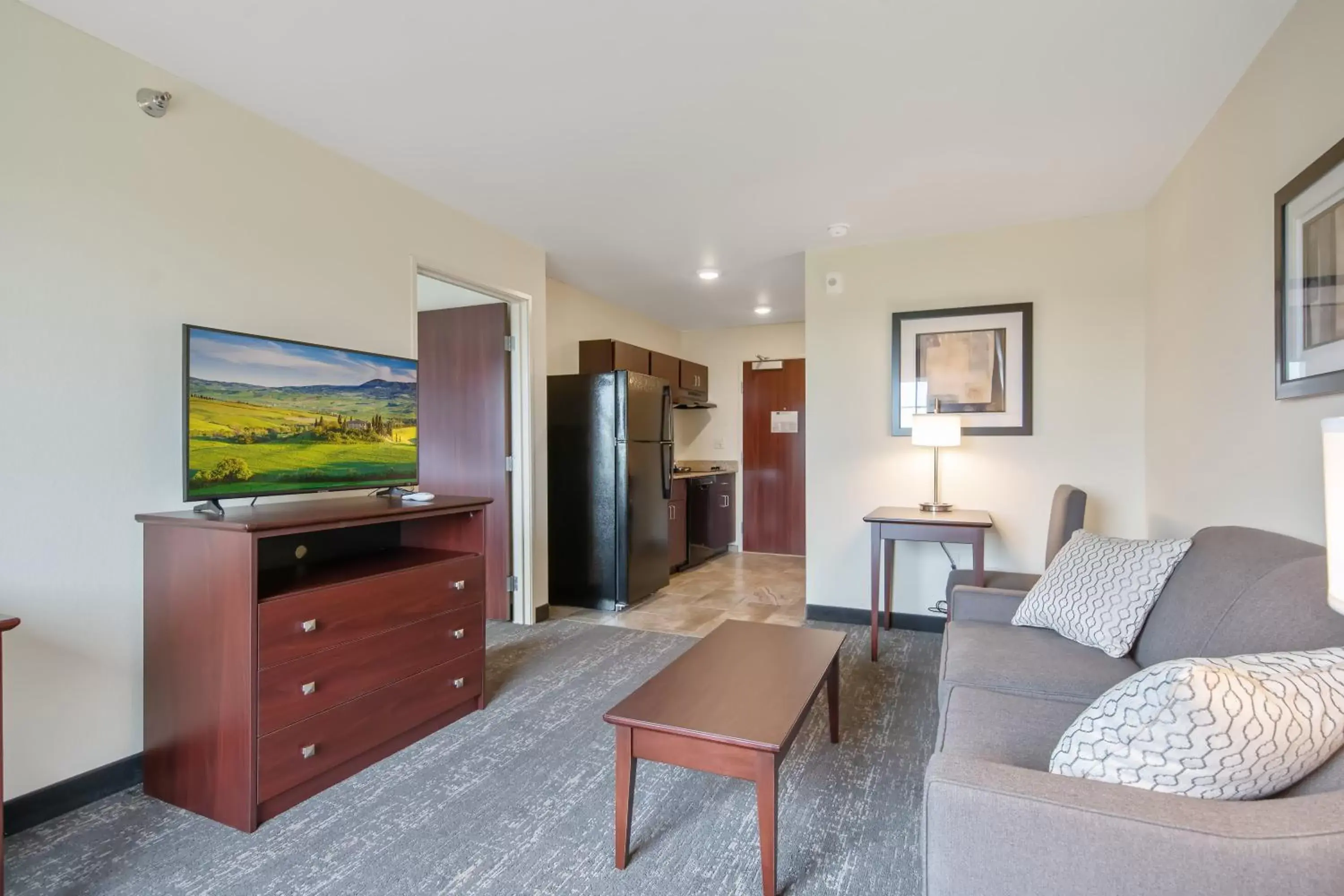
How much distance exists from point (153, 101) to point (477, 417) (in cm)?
219

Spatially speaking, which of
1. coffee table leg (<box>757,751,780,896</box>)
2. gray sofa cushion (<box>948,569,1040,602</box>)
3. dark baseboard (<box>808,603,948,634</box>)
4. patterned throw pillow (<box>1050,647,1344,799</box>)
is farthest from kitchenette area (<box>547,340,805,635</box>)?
patterned throw pillow (<box>1050,647,1344,799</box>)

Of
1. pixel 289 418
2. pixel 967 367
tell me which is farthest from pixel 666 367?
pixel 289 418

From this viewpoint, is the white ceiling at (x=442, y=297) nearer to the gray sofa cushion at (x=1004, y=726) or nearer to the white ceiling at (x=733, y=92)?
the white ceiling at (x=733, y=92)

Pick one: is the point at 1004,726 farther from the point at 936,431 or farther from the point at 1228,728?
the point at 936,431

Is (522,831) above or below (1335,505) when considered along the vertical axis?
below

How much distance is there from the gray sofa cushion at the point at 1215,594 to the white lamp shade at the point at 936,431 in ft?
4.81

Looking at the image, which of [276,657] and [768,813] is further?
[276,657]

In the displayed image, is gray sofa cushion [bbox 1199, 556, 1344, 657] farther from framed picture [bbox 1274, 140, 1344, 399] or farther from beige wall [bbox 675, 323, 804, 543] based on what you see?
beige wall [bbox 675, 323, 804, 543]

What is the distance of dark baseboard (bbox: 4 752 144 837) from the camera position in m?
1.79

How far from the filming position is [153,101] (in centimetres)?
208

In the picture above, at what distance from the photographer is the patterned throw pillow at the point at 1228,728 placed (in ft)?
2.88

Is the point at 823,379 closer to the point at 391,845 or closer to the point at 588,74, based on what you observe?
the point at 588,74

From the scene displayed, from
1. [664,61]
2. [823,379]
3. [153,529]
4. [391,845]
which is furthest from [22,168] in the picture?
[823,379]

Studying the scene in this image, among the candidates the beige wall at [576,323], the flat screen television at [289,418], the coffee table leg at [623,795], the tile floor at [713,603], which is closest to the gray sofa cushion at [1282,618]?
the coffee table leg at [623,795]
